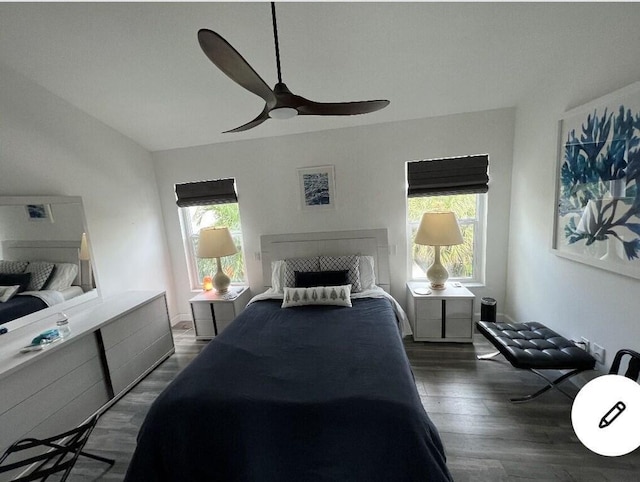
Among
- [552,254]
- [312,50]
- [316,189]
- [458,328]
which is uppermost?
[312,50]

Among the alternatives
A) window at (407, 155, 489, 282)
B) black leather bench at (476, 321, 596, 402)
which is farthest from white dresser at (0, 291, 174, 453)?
black leather bench at (476, 321, 596, 402)

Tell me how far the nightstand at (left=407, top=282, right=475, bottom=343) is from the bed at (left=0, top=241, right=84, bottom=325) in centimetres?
313

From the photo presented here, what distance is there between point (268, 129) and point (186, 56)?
1058 millimetres

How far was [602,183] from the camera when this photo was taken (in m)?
1.69

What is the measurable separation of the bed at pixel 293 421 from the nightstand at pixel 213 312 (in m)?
1.20

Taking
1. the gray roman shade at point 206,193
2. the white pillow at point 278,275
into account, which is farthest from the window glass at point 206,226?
the white pillow at point 278,275

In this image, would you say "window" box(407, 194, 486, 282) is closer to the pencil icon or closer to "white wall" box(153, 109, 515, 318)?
"white wall" box(153, 109, 515, 318)

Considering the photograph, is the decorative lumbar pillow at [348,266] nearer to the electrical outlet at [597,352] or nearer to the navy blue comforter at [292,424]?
the navy blue comforter at [292,424]

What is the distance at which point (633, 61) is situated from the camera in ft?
4.90

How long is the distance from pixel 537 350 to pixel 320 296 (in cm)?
163

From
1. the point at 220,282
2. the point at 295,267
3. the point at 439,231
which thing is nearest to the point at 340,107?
the point at 439,231

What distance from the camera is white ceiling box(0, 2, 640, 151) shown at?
1639 millimetres

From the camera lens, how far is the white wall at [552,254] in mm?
1613

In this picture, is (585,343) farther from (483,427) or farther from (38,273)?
(38,273)
